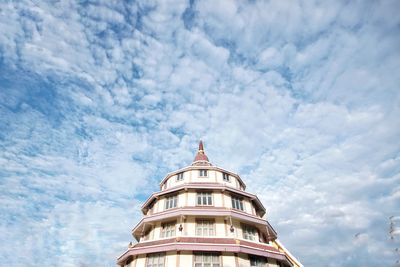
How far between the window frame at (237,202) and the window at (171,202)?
20.6 feet

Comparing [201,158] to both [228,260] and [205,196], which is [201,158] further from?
[228,260]

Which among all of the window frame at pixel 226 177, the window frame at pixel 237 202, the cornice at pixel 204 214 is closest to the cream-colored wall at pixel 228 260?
the cornice at pixel 204 214

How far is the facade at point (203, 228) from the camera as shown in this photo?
22500 millimetres

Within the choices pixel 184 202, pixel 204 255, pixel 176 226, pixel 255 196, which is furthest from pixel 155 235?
pixel 255 196

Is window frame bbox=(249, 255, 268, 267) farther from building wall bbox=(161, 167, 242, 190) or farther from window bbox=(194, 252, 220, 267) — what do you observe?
building wall bbox=(161, 167, 242, 190)

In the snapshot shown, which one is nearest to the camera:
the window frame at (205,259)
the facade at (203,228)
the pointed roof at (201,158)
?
the window frame at (205,259)

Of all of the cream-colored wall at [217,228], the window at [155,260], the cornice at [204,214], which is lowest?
the window at [155,260]

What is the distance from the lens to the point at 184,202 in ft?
90.5

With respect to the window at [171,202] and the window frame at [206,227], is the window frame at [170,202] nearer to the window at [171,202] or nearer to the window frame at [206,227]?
the window at [171,202]

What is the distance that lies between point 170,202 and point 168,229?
319 centimetres

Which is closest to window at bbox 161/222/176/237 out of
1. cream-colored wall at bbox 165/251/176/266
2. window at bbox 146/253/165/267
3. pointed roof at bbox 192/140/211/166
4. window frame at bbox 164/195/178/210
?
window frame at bbox 164/195/178/210

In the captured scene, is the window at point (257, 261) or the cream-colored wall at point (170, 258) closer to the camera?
the cream-colored wall at point (170, 258)

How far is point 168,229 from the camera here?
26594mm

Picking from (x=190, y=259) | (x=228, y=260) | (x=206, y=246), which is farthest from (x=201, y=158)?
(x=228, y=260)
